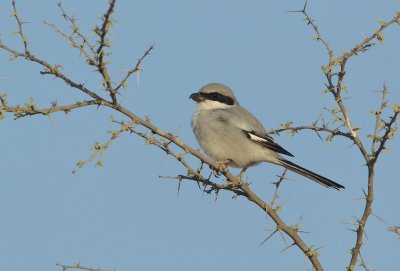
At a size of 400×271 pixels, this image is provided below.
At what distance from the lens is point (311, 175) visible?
516 centimetres

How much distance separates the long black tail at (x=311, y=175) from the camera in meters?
4.99

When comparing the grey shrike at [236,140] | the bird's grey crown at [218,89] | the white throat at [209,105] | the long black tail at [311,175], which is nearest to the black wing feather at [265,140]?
the grey shrike at [236,140]

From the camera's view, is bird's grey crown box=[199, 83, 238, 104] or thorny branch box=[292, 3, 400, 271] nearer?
thorny branch box=[292, 3, 400, 271]

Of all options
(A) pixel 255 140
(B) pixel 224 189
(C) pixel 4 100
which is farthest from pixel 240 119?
(C) pixel 4 100

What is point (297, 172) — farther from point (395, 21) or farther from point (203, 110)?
point (395, 21)

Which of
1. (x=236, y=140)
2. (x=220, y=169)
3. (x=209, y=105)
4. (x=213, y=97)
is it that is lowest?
(x=220, y=169)

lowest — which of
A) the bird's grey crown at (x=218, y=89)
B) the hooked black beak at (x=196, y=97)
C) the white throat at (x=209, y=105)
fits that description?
the white throat at (x=209, y=105)

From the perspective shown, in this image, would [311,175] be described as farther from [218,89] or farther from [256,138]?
[218,89]

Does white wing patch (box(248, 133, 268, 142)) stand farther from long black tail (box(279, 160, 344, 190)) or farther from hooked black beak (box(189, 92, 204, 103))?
hooked black beak (box(189, 92, 204, 103))

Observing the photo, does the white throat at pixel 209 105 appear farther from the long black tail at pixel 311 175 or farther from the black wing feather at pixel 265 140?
the long black tail at pixel 311 175

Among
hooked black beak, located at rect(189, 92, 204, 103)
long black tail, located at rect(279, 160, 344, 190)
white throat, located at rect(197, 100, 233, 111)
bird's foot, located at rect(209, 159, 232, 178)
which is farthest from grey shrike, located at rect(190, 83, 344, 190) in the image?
bird's foot, located at rect(209, 159, 232, 178)

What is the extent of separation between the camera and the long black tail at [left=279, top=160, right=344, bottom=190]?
4.99 metres

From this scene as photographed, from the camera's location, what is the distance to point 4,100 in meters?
3.28

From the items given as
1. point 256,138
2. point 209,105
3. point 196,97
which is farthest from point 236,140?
point 196,97
